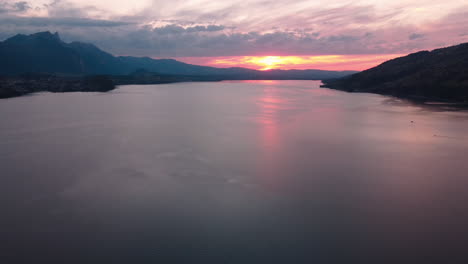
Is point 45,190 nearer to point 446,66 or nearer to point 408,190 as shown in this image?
point 408,190

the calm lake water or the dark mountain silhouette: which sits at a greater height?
the dark mountain silhouette

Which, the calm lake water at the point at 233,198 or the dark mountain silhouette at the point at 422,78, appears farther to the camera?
the dark mountain silhouette at the point at 422,78

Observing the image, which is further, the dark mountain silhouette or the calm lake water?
the dark mountain silhouette

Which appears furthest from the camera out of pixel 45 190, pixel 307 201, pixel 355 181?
pixel 355 181

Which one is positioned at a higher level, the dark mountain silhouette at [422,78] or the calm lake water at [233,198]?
the dark mountain silhouette at [422,78]

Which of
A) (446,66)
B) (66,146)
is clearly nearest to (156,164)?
(66,146)

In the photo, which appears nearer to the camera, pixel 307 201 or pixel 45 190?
pixel 307 201
